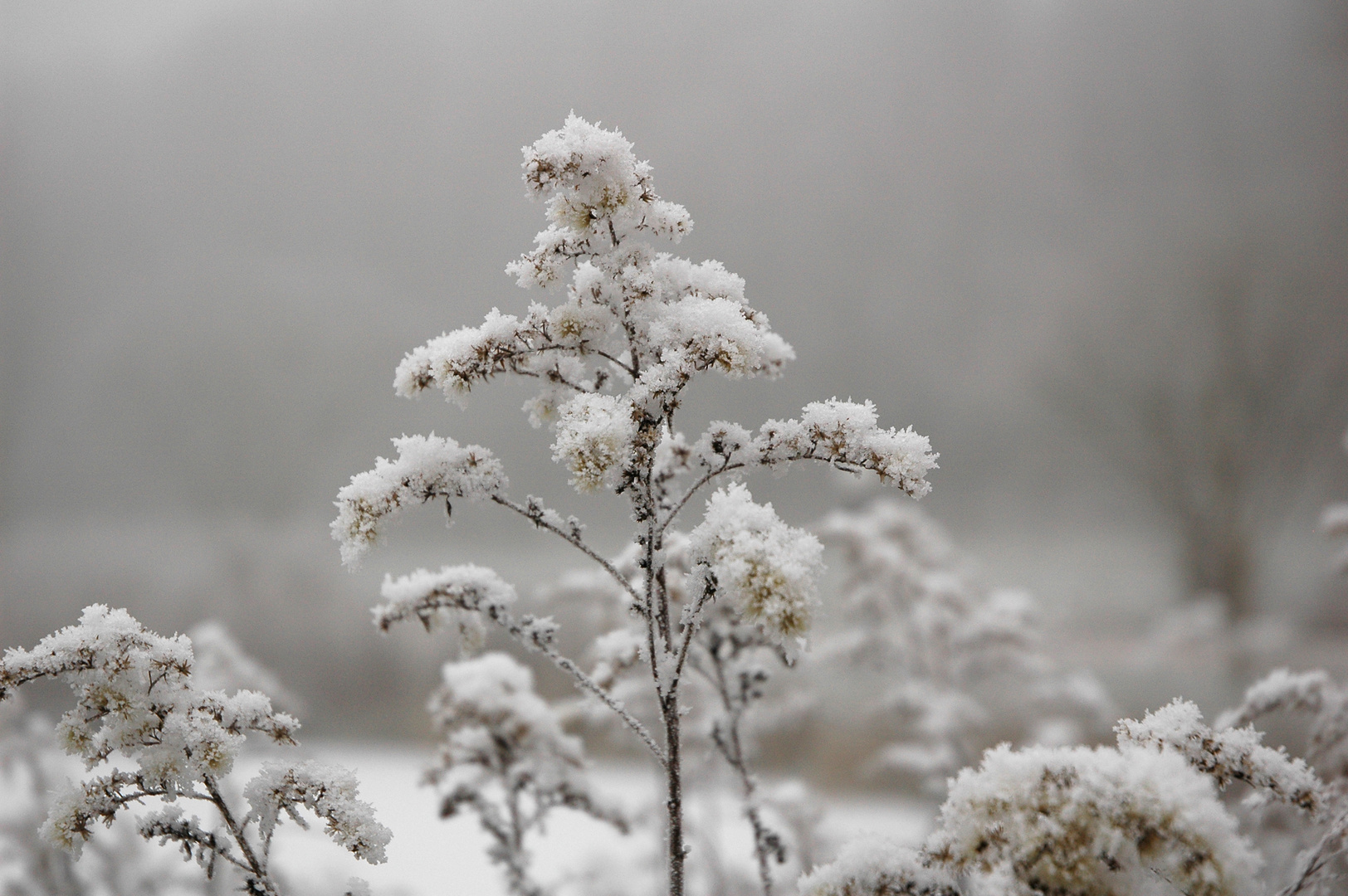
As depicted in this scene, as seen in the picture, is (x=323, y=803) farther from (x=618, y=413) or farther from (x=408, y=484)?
(x=618, y=413)

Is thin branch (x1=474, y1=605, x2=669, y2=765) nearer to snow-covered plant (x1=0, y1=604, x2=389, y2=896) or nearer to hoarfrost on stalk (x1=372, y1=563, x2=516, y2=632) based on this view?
hoarfrost on stalk (x1=372, y1=563, x2=516, y2=632)

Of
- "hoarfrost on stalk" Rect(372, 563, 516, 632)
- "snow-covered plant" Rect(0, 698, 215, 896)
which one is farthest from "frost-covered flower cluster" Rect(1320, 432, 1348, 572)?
"snow-covered plant" Rect(0, 698, 215, 896)

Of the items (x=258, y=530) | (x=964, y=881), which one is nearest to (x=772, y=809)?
(x=964, y=881)

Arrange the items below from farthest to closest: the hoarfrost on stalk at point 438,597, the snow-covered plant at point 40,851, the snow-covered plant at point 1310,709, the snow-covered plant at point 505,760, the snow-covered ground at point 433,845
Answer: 1. the snow-covered ground at point 433,845
2. the snow-covered plant at point 40,851
3. the snow-covered plant at point 505,760
4. the snow-covered plant at point 1310,709
5. the hoarfrost on stalk at point 438,597

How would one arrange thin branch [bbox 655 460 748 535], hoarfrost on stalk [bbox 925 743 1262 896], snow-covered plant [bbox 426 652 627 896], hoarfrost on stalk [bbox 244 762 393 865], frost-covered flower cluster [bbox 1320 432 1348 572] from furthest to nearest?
frost-covered flower cluster [bbox 1320 432 1348 572], snow-covered plant [bbox 426 652 627 896], thin branch [bbox 655 460 748 535], hoarfrost on stalk [bbox 244 762 393 865], hoarfrost on stalk [bbox 925 743 1262 896]

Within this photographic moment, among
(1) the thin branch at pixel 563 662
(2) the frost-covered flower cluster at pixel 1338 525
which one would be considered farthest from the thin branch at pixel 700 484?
(2) the frost-covered flower cluster at pixel 1338 525

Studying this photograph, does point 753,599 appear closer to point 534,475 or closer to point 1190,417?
point 534,475

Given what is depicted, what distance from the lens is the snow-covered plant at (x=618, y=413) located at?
1.88 m

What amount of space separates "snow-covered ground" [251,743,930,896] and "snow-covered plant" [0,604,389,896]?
1.80m

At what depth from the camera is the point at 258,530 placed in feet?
39.5

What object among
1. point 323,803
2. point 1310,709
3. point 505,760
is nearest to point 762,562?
point 323,803

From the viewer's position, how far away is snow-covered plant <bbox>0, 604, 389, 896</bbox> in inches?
71.9

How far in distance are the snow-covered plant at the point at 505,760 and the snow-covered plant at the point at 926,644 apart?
3.24 meters

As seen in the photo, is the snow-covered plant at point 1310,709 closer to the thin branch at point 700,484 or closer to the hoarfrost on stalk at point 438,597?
the thin branch at point 700,484
